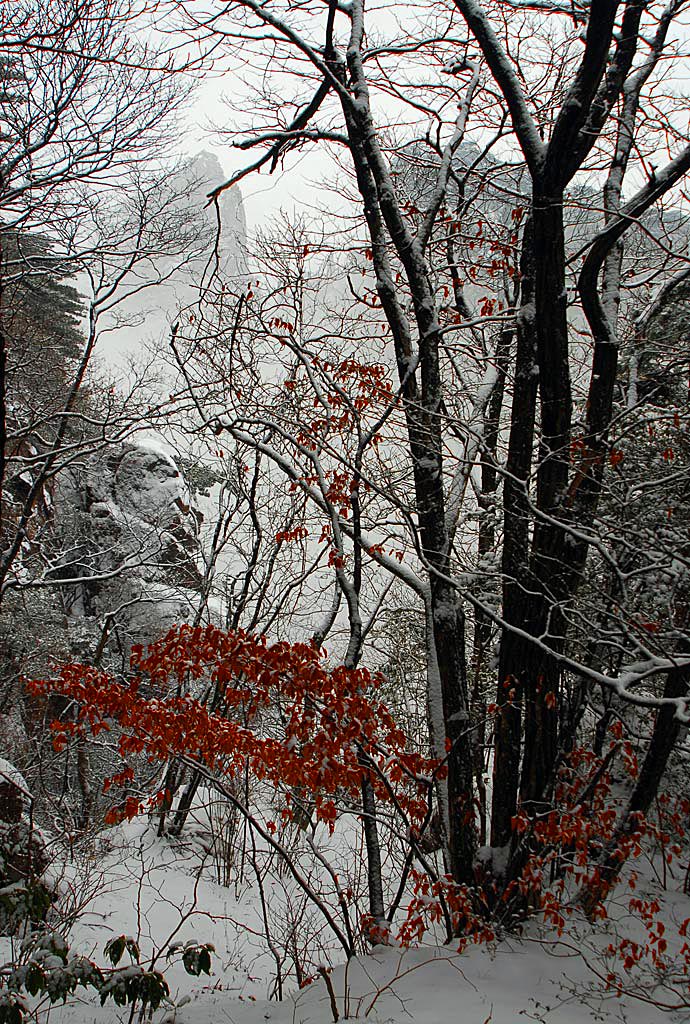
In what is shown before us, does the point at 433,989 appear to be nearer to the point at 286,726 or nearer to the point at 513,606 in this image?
the point at 286,726

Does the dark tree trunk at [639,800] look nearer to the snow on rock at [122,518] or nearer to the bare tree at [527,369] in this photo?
the bare tree at [527,369]

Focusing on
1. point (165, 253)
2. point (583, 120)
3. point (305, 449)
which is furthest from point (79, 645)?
point (583, 120)

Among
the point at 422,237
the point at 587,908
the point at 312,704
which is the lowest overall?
the point at 587,908

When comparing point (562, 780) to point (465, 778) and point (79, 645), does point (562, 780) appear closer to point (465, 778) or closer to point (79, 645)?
A: point (465, 778)

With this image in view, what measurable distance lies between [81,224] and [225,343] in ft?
6.67

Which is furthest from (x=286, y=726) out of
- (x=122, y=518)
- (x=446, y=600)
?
(x=122, y=518)

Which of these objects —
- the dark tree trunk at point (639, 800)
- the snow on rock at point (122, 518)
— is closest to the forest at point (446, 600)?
the dark tree trunk at point (639, 800)

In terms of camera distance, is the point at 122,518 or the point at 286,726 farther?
the point at 122,518

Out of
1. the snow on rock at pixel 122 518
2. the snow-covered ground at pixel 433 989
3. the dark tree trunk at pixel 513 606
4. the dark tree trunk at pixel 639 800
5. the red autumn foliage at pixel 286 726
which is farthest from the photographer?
the snow on rock at pixel 122 518

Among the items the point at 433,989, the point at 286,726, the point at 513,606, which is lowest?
the point at 433,989

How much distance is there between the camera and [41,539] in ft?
34.2

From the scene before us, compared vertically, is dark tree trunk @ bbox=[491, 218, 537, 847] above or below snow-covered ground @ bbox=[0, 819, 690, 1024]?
above

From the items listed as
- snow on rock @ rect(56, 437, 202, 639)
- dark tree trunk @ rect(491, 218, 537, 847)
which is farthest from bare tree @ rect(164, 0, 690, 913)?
snow on rock @ rect(56, 437, 202, 639)

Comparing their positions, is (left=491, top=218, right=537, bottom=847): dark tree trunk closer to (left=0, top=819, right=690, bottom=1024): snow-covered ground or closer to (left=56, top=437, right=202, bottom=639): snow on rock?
A: (left=0, top=819, right=690, bottom=1024): snow-covered ground
